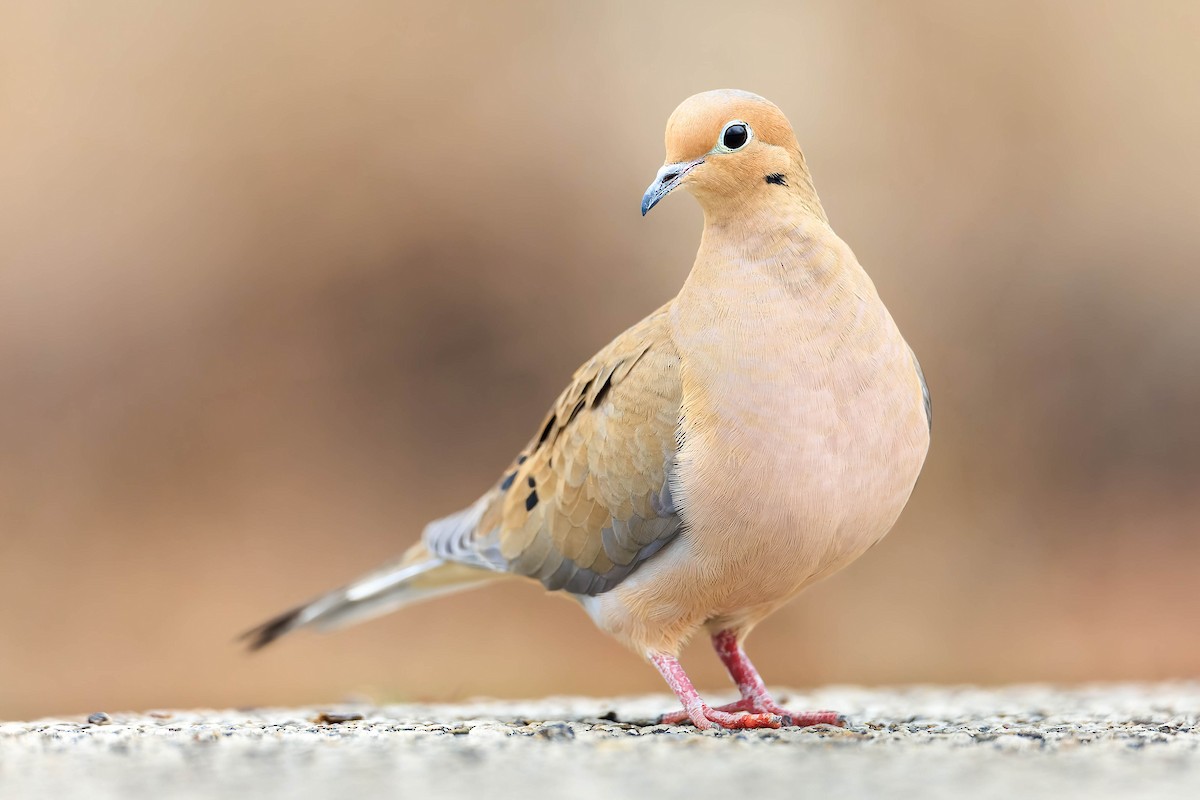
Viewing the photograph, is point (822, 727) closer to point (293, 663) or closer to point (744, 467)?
point (744, 467)

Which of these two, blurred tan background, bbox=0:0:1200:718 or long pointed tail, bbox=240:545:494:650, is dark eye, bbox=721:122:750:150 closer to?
long pointed tail, bbox=240:545:494:650

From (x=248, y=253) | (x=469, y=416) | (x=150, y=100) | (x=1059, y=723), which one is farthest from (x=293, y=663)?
(x=1059, y=723)

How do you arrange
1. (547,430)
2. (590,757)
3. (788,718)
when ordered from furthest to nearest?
(547,430)
(788,718)
(590,757)

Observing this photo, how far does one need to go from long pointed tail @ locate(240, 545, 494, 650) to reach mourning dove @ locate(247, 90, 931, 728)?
78 cm

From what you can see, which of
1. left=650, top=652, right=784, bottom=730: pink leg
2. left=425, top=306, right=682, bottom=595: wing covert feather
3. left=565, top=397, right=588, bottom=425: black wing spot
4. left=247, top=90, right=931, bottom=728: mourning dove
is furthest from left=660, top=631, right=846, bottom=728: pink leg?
left=565, top=397, right=588, bottom=425: black wing spot

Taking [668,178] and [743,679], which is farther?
[743,679]

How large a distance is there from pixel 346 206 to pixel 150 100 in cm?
186

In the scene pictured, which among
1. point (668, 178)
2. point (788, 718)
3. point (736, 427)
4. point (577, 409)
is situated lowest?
point (788, 718)

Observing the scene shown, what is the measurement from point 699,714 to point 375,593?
5.71ft

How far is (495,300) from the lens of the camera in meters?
10.3

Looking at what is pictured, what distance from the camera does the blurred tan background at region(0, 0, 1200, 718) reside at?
941 centimetres

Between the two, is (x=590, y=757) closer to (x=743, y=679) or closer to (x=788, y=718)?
(x=788, y=718)

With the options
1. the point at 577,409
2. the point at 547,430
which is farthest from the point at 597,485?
the point at 547,430

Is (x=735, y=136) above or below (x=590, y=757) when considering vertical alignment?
above
